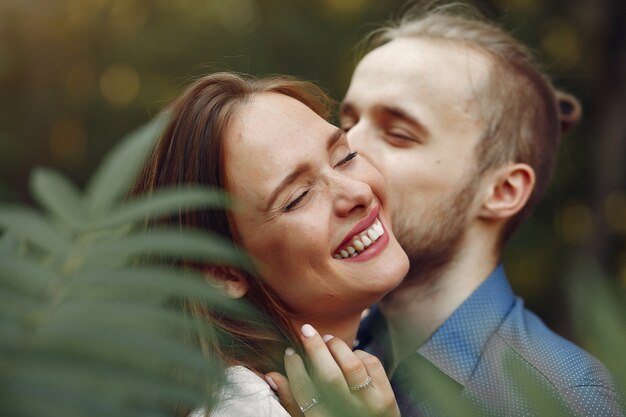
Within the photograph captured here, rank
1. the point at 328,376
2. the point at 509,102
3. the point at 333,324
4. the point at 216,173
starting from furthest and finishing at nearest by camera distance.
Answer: the point at 509,102
the point at 333,324
the point at 216,173
the point at 328,376

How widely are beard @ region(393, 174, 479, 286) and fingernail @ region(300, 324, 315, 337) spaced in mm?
1015

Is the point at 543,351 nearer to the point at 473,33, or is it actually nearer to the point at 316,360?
the point at 316,360

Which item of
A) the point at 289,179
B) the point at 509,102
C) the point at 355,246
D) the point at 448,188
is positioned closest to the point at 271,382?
the point at 355,246

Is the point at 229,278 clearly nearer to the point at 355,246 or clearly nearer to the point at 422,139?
the point at 355,246

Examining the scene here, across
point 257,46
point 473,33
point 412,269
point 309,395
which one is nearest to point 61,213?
point 309,395

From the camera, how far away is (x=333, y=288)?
242 cm

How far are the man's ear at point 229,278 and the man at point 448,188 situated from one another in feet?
2.90

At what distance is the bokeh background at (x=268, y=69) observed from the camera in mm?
10273

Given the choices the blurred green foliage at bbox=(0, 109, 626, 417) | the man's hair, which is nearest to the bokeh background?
the man's hair

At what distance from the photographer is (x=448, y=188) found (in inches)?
135

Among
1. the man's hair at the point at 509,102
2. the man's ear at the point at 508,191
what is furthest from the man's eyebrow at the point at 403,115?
the man's ear at the point at 508,191

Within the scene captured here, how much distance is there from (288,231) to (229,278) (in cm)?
26

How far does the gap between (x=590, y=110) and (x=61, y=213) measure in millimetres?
10797

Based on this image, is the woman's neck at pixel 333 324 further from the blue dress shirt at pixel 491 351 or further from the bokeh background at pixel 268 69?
the bokeh background at pixel 268 69
